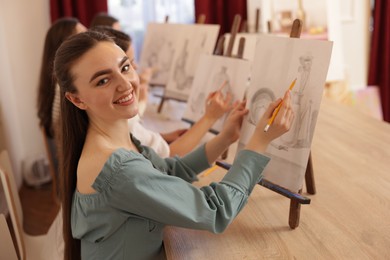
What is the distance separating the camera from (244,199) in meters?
1.00

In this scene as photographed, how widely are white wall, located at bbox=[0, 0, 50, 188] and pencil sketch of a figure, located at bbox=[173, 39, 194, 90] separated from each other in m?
1.27

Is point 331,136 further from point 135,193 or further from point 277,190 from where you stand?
point 135,193

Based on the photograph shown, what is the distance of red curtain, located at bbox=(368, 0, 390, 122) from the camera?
3572mm

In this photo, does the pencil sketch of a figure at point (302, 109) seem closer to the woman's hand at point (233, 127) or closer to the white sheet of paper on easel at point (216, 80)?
the woman's hand at point (233, 127)

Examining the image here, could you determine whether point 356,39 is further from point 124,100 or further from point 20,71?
point 124,100

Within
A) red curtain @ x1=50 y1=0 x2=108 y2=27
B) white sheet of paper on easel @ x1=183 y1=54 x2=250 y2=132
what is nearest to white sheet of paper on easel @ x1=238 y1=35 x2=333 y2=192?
white sheet of paper on easel @ x1=183 y1=54 x2=250 y2=132

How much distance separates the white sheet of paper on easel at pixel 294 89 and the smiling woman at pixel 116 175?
6cm

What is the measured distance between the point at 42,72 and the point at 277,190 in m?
1.49

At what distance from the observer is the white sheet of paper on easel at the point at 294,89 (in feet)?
3.56

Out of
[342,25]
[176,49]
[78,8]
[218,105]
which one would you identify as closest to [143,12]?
[78,8]

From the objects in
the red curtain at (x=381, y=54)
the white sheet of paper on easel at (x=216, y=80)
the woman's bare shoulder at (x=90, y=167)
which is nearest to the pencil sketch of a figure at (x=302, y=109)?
the white sheet of paper on easel at (x=216, y=80)

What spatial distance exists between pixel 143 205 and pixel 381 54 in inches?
135

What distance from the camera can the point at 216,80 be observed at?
1.64m

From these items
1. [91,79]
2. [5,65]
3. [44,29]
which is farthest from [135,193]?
[44,29]
